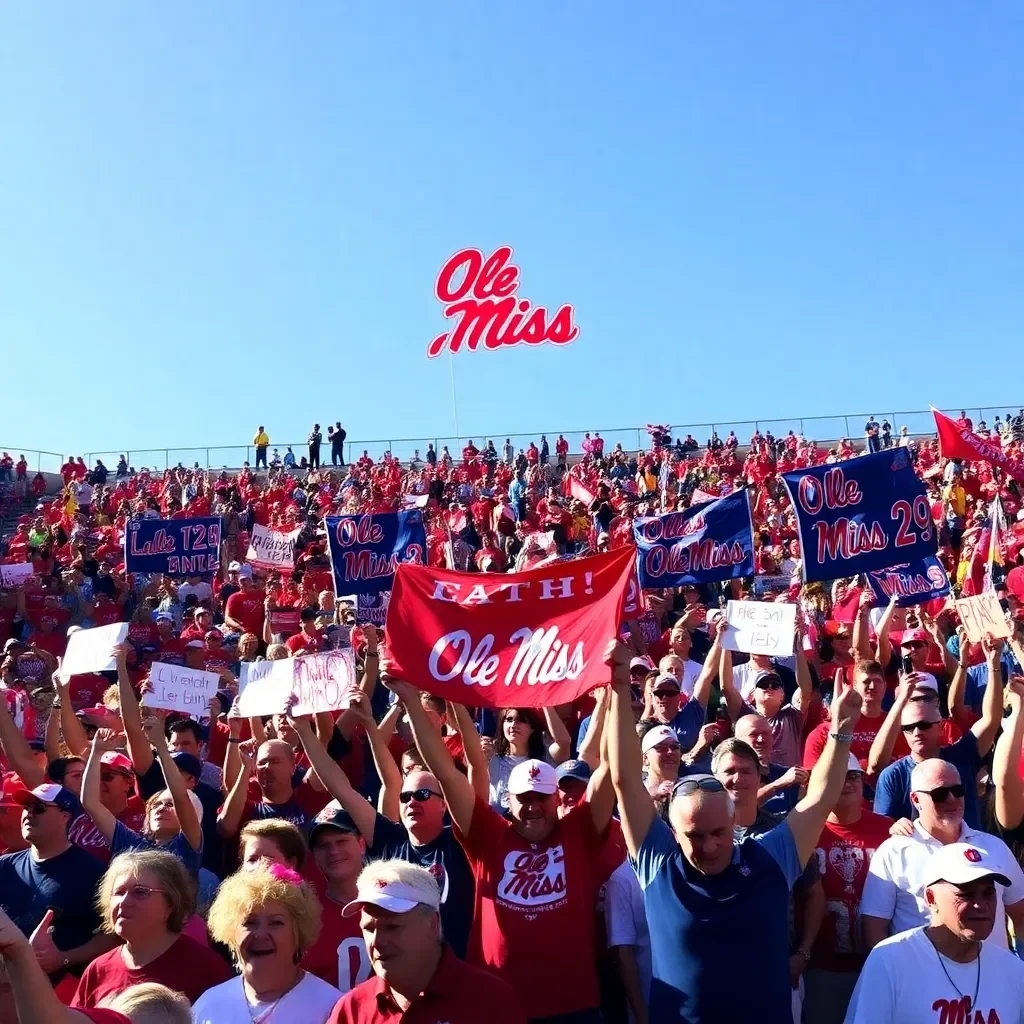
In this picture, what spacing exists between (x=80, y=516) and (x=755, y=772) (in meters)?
24.4

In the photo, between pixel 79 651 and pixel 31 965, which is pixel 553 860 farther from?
pixel 79 651

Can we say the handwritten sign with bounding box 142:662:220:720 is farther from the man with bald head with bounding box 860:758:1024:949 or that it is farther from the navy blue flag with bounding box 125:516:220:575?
the navy blue flag with bounding box 125:516:220:575

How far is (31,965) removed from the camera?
2.77 m

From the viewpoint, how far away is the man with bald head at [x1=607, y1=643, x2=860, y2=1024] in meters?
4.00

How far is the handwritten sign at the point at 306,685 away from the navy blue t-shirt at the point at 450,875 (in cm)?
171

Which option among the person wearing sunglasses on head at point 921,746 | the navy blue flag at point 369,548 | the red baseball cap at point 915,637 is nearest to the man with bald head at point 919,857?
the person wearing sunglasses on head at point 921,746

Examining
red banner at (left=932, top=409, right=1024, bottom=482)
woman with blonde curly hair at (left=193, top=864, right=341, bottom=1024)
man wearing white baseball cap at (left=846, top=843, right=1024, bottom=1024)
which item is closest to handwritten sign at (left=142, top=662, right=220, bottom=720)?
woman with blonde curly hair at (left=193, top=864, right=341, bottom=1024)

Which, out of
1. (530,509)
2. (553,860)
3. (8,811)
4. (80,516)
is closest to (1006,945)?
(553,860)

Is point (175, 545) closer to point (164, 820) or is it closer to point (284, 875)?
point (164, 820)

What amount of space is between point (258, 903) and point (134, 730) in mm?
3149

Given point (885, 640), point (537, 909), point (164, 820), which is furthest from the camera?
point (885, 640)

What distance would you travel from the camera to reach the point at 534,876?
15.3 feet

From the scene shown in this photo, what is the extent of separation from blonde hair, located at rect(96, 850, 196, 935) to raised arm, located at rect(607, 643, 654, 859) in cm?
157

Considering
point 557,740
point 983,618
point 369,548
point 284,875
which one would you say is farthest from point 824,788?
point 369,548
